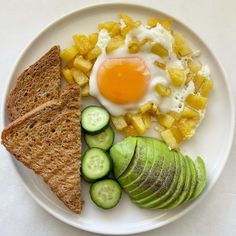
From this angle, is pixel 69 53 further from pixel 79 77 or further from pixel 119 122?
pixel 119 122

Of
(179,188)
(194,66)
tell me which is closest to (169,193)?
(179,188)

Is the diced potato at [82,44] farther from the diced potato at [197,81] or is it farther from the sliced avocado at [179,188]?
the sliced avocado at [179,188]

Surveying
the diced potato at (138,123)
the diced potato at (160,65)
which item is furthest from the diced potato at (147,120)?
the diced potato at (160,65)

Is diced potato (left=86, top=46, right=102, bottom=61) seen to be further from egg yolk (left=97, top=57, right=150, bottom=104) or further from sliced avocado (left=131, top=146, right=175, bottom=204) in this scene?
sliced avocado (left=131, top=146, right=175, bottom=204)

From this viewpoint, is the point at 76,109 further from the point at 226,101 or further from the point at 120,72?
the point at 226,101

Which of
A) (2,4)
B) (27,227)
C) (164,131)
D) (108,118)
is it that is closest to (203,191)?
(164,131)

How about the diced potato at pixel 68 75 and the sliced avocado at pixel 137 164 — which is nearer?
the sliced avocado at pixel 137 164
